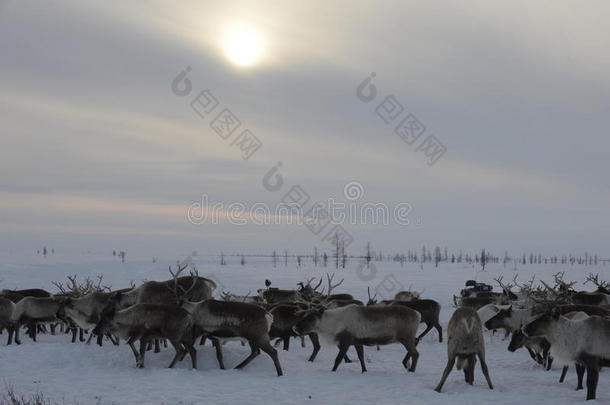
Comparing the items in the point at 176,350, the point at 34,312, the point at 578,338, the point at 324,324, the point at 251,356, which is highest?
the point at 578,338

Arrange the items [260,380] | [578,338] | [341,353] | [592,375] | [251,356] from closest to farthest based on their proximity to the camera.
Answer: [592,375]
[578,338]
[260,380]
[251,356]
[341,353]

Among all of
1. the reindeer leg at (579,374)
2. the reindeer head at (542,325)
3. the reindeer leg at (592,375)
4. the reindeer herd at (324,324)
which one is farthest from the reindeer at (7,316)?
the reindeer leg at (592,375)

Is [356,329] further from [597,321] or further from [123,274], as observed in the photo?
[123,274]

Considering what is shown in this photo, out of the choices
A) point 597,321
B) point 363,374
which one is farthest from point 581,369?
point 363,374

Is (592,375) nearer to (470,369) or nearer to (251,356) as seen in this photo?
(470,369)

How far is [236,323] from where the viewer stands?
40.9 ft

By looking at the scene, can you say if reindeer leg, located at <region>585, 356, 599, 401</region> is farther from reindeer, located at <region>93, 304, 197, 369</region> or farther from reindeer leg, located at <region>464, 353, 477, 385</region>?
reindeer, located at <region>93, 304, 197, 369</region>

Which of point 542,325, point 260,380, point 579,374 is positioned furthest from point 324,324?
point 579,374

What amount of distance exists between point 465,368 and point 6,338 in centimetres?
1267

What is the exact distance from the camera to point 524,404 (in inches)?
383

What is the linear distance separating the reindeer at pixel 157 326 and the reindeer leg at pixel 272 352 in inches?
54.1

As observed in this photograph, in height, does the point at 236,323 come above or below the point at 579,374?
above

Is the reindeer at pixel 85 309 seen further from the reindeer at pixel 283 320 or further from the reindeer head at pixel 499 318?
the reindeer head at pixel 499 318

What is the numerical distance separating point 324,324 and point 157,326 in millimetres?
3489
